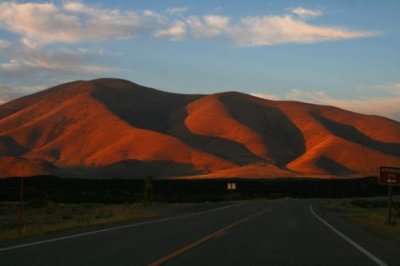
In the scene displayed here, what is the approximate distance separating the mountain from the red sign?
110m

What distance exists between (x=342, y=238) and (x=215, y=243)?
4.54m

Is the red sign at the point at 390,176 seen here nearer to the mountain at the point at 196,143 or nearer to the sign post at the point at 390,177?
the sign post at the point at 390,177

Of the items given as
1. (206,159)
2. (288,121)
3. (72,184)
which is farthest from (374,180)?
(288,121)

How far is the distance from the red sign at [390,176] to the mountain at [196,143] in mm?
110259

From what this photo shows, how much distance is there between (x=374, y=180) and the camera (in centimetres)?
12562

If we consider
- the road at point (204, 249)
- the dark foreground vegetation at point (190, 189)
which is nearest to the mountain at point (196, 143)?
the dark foreground vegetation at point (190, 189)

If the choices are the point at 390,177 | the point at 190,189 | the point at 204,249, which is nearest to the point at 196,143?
the point at 190,189

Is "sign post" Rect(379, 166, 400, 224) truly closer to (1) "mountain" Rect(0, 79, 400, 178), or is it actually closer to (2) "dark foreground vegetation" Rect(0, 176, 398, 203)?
(2) "dark foreground vegetation" Rect(0, 176, 398, 203)

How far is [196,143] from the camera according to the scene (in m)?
172

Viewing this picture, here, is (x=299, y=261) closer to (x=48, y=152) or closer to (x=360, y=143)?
(x=48, y=152)

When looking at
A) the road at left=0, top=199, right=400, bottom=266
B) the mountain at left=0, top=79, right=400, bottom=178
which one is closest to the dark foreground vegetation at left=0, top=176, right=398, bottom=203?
the mountain at left=0, top=79, right=400, bottom=178

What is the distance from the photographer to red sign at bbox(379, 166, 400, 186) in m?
29.5

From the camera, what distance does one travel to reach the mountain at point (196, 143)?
504 feet

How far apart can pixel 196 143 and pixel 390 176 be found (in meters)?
143
